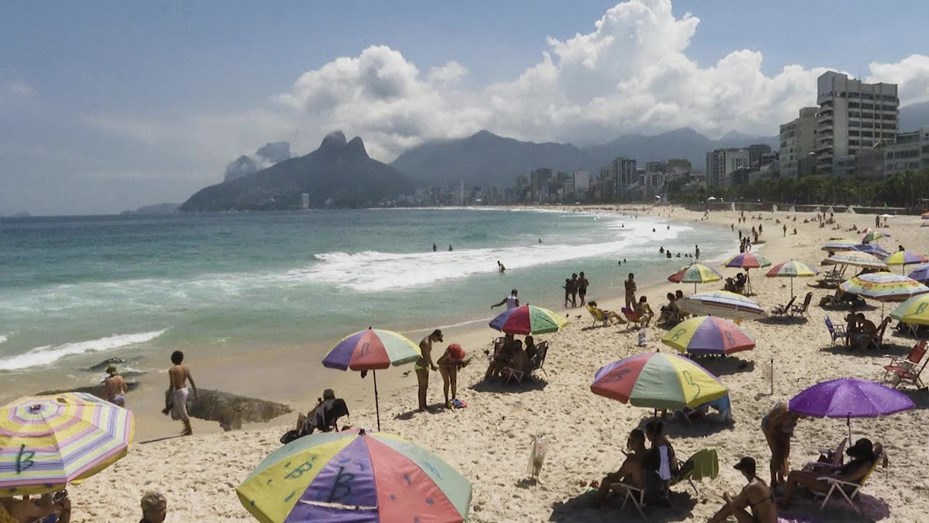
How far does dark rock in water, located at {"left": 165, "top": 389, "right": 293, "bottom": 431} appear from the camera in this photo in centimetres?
1183

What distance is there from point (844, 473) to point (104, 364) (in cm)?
1720

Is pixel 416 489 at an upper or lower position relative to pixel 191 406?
upper

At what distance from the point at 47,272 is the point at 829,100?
131 meters

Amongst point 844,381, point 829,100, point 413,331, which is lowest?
point 413,331

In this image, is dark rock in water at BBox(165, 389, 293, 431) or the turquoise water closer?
dark rock in water at BBox(165, 389, 293, 431)

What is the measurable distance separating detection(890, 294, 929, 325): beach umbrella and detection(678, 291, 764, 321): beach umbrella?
106 inches

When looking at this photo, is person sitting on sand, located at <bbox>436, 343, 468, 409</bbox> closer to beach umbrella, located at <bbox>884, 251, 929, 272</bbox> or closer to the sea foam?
the sea foam

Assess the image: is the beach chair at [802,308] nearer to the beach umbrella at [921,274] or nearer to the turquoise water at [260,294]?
the beach umbrella at [921,274]

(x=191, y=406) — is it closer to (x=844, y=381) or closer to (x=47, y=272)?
(x=844, y=381)

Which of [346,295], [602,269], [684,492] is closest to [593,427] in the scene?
[684,492]

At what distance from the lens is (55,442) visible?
5.60 m

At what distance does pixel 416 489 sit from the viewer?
14.3 ft

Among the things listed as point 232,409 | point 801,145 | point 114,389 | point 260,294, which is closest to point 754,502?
point 114,389

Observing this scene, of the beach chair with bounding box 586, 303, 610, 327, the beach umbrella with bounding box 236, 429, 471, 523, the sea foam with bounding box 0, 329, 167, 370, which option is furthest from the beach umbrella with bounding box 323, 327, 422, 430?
the sea foam with bounding box 0, 329, 167, 370
